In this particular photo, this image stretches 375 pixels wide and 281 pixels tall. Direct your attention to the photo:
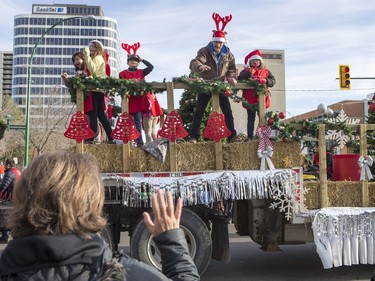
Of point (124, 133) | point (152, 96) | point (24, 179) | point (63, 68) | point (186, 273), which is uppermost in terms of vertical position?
point (63, 68)

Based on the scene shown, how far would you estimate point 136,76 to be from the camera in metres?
8.12

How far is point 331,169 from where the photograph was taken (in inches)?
324

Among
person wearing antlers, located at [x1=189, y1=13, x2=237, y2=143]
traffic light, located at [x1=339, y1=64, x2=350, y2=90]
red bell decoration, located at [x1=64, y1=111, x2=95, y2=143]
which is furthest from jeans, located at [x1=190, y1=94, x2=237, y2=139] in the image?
traffic light, located at [x1=339, y1=64, x2=350, y2=90]

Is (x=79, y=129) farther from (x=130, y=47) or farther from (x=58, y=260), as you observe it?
(x=58, y=260)

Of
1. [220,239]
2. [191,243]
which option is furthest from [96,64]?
[220,239]

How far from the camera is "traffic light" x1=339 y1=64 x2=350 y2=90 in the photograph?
822 inches

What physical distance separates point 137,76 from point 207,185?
2417 mm

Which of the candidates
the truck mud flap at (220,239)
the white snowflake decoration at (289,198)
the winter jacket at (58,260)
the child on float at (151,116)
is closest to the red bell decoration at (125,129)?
the child on float at (151,116)

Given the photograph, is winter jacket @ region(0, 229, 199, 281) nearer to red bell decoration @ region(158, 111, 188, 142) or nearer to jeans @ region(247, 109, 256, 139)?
red bell decoration @ region(158, 111, 188, 142)

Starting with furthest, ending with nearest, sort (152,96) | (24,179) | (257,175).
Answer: (152,96) → (257,175) → (24,179)

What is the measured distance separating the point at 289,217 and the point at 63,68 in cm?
13127

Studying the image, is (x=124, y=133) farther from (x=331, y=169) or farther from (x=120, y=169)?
(x=331, y=169)

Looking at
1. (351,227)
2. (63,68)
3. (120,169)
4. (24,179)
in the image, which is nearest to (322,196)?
(351,227)

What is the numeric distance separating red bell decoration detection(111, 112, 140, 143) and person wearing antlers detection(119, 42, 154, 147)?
29 cm
